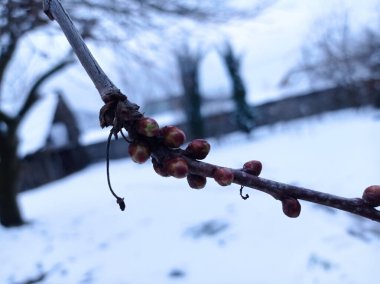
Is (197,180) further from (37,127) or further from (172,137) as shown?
(37,127)

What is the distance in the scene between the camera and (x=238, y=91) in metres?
15.2

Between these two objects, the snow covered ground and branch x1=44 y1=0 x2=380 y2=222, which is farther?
the snow covered ground

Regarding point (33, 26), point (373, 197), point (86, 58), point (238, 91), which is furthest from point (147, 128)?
point (238, 91)

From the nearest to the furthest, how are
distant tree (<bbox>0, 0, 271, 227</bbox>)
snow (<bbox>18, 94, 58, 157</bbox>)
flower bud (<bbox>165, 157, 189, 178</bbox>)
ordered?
flower bud (<bbox>165, 157, 189, 178</bbox>) → distant tree (<bbox>0, 0, 271, 227</bbox>) → snow (<bbox>18, 94, 58, 157</bbox>)

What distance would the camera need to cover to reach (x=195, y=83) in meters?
15.5

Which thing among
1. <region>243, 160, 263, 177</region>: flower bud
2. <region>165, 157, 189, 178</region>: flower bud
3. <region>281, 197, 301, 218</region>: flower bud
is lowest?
<region>281, 197, 301, 218</region>: flower bud

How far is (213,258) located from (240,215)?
4.21ft

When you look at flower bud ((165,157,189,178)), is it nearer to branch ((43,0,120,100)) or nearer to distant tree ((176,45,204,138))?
branch ((43,0,120,100))

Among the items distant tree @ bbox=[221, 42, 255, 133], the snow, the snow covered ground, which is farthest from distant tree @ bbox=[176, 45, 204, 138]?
the snow covered ground

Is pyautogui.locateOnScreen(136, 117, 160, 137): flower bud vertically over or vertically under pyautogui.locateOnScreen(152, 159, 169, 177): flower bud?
over

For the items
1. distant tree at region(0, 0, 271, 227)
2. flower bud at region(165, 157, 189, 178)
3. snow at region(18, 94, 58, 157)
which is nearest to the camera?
flower bud at region(165, 157, 189, 178)

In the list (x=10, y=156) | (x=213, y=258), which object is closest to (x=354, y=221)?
(x=213, y=258)

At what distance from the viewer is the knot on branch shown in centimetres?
52

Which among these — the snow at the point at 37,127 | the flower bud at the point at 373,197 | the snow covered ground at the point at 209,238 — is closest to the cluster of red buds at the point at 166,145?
the flower bud at the point at 373,197
